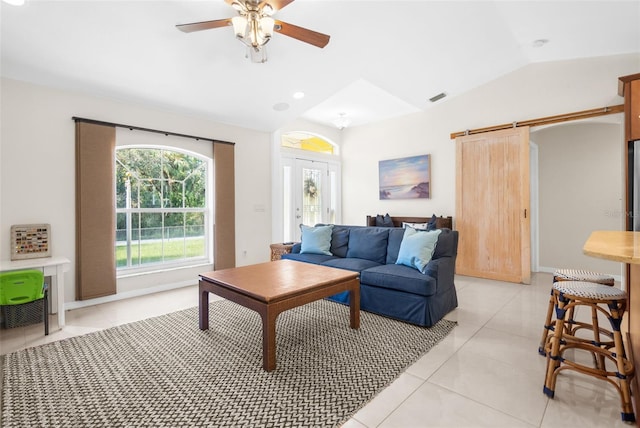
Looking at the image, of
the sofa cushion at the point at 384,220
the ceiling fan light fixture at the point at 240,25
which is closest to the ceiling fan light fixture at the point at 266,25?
the ceiling fan light fixture at the point at 240,25

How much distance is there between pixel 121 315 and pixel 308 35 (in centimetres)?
333

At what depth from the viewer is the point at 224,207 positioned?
478 cm

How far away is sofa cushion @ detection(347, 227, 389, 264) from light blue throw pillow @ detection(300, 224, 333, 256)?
32 centimetres

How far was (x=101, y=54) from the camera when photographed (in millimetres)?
3082

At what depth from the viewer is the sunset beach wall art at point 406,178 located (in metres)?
5.64

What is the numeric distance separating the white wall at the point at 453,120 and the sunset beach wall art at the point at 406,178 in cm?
11

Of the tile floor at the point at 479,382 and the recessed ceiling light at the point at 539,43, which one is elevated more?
the recessed ceiling light at the point at 539,43

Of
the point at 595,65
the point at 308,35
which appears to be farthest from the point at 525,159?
the point at 308,35

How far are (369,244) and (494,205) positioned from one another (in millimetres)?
2259

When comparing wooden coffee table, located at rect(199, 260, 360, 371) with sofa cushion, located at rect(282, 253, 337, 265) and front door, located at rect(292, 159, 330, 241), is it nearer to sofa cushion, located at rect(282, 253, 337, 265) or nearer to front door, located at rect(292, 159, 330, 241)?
sofa cushion, located at rect(282, 253, 337, 265)

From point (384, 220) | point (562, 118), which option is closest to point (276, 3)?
point (562, 118)

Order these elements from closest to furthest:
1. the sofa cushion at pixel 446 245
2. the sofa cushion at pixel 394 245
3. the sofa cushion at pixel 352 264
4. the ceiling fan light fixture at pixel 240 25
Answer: the ceiling fan light fixture at pixel 240 25 → the sofa cushion at pixel 446 245 → the sofa cushion at pixel 352 264 → the sofa cushion at pixel 394 245

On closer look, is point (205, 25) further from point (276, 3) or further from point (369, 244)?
point (369, 244)

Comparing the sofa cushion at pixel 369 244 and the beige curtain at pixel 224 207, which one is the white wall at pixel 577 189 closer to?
the sofa cushion at pixel 369 244
